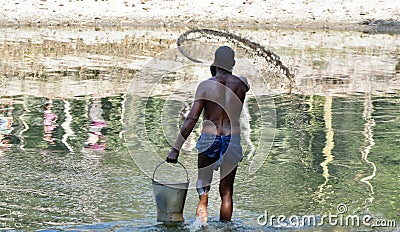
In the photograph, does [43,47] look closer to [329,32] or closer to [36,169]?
[329,32]

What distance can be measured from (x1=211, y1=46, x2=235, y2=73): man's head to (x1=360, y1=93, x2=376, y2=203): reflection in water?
2549 millimetres

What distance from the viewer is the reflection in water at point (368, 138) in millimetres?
11008

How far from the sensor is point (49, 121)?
49.7 feet

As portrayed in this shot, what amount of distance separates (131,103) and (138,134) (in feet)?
11.2

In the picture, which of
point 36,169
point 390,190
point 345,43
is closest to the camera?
point 390,190

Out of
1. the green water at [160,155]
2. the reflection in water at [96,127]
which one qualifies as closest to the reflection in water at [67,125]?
the green water at [160,155]

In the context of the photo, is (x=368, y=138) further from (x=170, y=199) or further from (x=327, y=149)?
(x=170, y=199)

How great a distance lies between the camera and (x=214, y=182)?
36.3 feet

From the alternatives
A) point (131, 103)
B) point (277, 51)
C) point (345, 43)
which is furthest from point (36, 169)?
point (345, 43)

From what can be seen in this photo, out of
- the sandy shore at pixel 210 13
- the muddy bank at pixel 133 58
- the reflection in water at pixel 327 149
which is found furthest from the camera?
the sandy shore at pixel 210 13

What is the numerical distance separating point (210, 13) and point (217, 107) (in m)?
27.4
